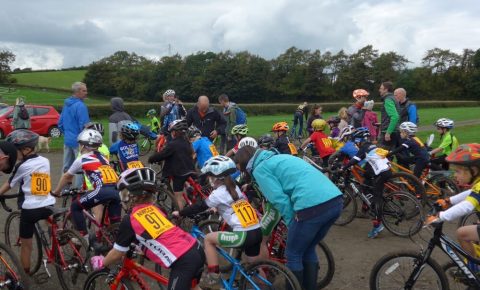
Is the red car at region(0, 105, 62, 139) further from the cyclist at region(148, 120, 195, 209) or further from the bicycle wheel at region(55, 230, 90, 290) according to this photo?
the bicycle wheel at region(55, 230, 90, 290)

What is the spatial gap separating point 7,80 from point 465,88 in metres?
74.6

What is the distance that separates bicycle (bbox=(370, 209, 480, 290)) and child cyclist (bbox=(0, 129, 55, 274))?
3667mm

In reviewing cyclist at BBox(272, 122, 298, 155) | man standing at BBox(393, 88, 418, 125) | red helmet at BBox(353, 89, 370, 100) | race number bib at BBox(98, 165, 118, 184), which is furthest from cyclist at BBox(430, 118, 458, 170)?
race number bib at BBox(98, 165, 118, 184)

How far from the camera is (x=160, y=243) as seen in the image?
3699 millimetres

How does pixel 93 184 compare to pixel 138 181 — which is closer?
pixel 138 181

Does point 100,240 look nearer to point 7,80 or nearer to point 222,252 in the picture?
point 222,252

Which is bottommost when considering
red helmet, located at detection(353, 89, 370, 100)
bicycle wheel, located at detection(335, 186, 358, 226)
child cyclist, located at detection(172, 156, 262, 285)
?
bicycle wheel, located at detection(335, 186, 358, 226)

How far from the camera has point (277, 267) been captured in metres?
4.21

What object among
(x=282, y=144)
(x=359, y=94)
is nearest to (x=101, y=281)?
(x=282, y=144)

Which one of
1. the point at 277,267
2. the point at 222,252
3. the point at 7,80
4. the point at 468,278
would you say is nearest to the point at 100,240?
the point at 222,252

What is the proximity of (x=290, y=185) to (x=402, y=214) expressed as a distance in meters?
3.62

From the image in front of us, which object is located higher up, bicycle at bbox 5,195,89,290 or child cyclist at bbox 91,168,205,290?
child cyclist at bbox 91,168,205,290

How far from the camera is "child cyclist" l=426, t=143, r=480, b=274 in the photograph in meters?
4.28

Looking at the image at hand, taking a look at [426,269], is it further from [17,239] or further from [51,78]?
[51,78]
